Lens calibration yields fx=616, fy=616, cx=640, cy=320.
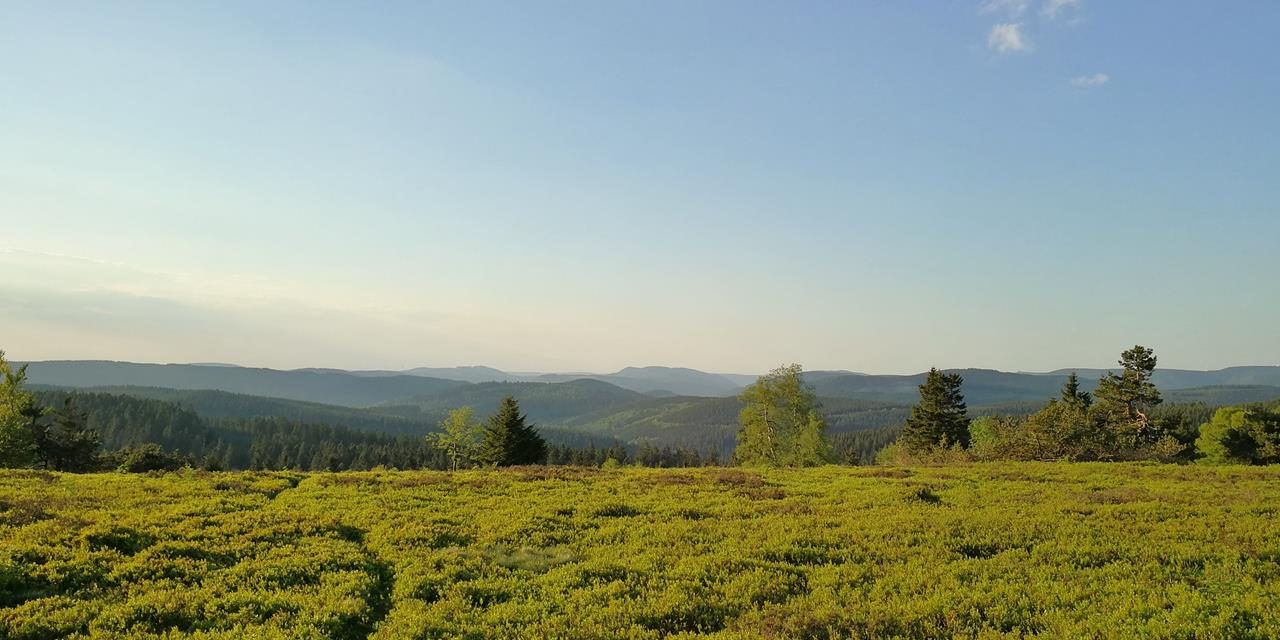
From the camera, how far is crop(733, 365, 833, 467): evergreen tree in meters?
66.2

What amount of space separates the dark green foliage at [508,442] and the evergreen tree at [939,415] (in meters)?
46.5

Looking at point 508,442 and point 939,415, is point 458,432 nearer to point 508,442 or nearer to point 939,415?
point 508,442

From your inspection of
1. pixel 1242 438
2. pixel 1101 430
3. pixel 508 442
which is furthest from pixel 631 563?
pixel 1242 438

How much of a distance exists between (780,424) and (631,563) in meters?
56.2

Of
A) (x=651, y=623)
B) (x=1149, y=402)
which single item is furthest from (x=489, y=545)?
(x=1149, y=402)

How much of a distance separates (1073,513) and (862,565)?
12.1m

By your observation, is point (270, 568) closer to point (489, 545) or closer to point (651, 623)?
point (489, 545)

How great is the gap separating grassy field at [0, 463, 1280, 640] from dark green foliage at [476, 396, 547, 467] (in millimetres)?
43961

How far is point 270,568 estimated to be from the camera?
14.5m

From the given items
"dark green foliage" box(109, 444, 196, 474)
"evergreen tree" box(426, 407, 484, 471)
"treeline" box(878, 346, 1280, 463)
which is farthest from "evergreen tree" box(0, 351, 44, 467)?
"treeline" box(878, 346, 1280, 463)

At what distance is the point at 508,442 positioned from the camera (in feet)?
232

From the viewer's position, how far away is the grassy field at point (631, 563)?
36.9ft

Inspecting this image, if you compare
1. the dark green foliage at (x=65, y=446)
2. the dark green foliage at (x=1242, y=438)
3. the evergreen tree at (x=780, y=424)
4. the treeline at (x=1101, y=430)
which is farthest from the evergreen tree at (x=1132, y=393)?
the dark green foliage at (x=65, y=446)

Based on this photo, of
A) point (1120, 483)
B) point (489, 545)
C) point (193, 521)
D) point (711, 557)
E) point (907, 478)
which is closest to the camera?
point (711, 557)
